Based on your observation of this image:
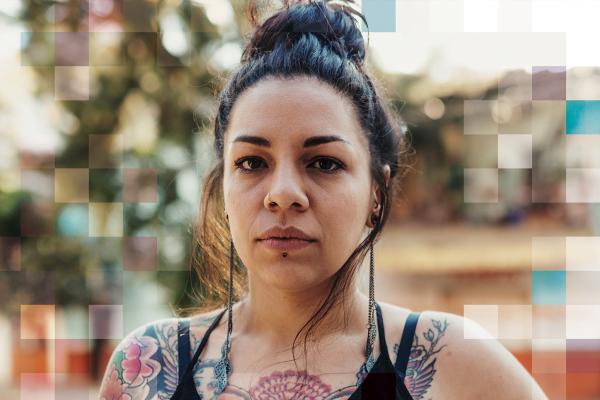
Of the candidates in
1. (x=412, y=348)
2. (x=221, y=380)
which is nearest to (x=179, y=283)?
(x=221, y=380)

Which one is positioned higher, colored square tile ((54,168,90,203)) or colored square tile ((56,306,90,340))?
colored square tile ((54,168,90,203))

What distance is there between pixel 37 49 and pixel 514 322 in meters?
3.08

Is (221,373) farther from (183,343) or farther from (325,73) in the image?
(325,73)

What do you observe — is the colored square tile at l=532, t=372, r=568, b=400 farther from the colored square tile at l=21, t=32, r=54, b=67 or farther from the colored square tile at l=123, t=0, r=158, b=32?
the colored square tile at l=21, t=32, r=54, b=67

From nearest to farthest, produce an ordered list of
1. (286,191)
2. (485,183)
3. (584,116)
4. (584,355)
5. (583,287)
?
(286,191) < (584,116) < (485,183) < (584,355) < (583,287)

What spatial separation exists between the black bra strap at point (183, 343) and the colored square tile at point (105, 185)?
186cm

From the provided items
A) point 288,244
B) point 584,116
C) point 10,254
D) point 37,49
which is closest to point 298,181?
point 288,244

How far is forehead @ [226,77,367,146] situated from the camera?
1500 mm

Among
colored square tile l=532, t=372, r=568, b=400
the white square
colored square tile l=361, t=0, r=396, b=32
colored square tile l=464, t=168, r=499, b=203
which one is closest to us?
colored square tile l=361, t=0, r=396, b=32

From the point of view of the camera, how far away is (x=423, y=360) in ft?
5.00

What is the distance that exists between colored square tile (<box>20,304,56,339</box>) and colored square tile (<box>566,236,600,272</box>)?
341 centimetres

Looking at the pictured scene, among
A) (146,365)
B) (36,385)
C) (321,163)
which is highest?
(321,163)

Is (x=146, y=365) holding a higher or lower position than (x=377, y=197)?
lower

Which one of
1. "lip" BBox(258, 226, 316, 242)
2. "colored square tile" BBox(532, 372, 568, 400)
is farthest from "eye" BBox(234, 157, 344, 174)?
"colored square tile" BBox(532, 372, 568, 400)
